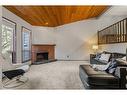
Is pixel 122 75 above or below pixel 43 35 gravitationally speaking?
below

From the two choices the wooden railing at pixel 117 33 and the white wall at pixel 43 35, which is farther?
the white wall at pixel 43 35


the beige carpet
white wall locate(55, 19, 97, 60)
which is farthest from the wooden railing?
the beige carpet

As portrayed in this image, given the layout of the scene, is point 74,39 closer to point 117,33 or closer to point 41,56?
point 41,56

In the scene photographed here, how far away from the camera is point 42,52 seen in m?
9.93

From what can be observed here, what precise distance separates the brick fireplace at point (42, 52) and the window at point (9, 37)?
9.80ft

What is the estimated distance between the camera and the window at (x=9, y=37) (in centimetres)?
540

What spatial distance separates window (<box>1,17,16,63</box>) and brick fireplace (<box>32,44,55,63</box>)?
2.99 metres

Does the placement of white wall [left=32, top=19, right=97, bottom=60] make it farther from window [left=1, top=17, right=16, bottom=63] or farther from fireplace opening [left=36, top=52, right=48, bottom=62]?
window [left=1, top=17, right=16, bottom=63]

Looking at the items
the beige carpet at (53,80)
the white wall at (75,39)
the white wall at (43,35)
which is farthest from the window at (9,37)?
the white wall at (75,39)

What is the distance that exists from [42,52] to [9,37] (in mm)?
4062

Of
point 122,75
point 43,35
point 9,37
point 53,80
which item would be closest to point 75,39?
point 43,35

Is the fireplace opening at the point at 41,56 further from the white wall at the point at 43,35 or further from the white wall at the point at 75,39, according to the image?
the white wall at the point at 75,39
